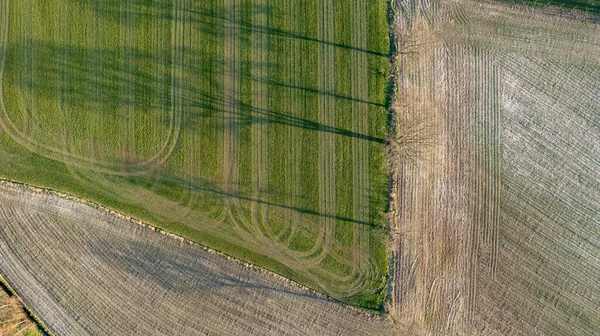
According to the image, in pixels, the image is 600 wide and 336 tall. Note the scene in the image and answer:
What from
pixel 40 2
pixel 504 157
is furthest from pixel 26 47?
pixel 504 157

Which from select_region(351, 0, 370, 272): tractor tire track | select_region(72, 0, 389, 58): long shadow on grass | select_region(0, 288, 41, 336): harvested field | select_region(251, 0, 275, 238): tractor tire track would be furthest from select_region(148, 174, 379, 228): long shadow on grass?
select_region(0, 288, 41, 336): harvested field

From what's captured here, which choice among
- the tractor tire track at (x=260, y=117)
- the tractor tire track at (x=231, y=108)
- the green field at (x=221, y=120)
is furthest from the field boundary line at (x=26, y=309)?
the tractor tire track at (x=260, y=117)

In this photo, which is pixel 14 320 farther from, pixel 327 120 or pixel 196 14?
pixel 327 120

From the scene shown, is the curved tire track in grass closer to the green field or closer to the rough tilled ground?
the green field

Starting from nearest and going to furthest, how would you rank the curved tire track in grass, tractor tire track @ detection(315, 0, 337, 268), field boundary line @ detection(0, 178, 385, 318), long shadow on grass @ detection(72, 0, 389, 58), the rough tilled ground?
the rough tilled ground, field boundary line @ detection(0, 178, 385, 318), tractor tire track @ detection(315, 0, 337, 268), the curved tire track in grass, long shadow on grass @ detection(72, 0, 389, 58)

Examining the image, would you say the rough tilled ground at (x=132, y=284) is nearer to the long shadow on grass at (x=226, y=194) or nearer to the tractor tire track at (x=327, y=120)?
the long shadow on grass at (x=226, y=194)

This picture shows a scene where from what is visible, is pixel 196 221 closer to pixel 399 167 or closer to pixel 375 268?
pixel 375 268
